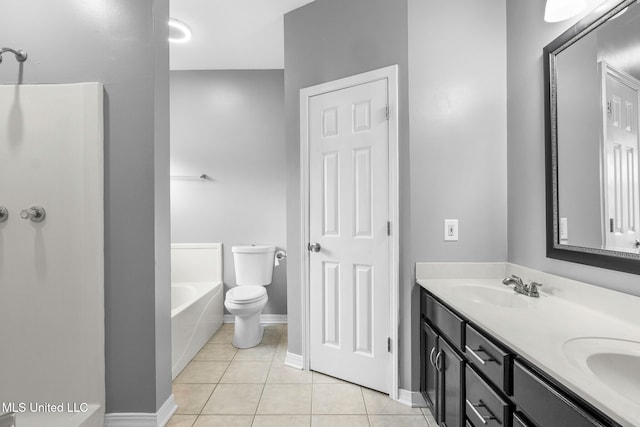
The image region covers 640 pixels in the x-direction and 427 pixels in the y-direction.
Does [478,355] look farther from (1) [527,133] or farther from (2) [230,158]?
(2) [230,158]

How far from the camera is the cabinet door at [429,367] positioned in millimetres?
1608

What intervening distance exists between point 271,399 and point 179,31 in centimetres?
304

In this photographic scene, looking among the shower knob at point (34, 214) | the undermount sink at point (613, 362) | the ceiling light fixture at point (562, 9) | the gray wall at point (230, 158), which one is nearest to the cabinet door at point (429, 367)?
the undermount sink at point (613, 362)

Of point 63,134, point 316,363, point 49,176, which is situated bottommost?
point 316,363

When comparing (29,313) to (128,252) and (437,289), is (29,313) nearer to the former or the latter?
(128,252)

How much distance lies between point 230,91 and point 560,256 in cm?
327

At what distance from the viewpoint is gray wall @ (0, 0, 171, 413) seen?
1650mm

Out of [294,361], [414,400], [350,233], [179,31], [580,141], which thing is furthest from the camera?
[179,31]

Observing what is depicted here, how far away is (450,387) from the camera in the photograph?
55.7 inches

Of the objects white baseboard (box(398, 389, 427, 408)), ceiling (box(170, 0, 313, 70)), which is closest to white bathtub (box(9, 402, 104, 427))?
white baseboard (box(398, 389, 427, 408))

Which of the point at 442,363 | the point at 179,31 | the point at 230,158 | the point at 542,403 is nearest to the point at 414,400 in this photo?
the point at 442,363

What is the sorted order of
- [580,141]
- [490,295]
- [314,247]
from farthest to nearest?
[314,247], [490,295], [580,141]

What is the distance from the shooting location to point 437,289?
1.62 metres

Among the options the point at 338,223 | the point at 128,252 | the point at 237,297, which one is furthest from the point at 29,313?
the point at 338,223
